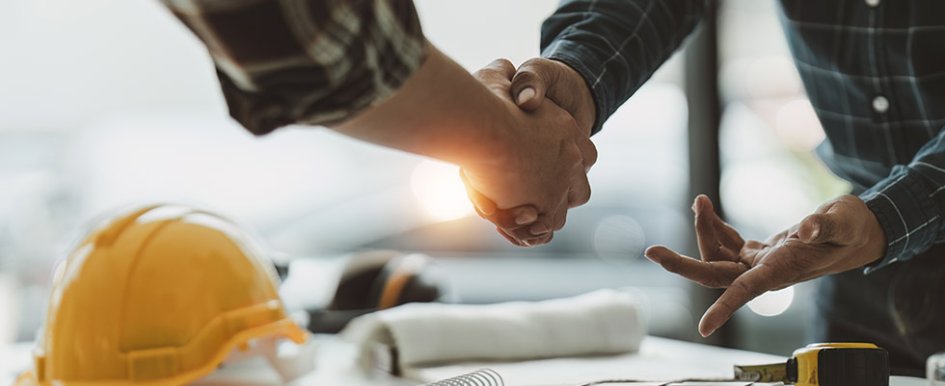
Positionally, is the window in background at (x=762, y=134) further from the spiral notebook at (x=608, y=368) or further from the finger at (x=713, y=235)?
the finger at (x=713, y=235)

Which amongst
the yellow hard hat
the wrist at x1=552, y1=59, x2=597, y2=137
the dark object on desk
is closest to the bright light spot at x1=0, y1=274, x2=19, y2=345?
the dark object on desk

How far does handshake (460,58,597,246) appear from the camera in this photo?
1.19 m

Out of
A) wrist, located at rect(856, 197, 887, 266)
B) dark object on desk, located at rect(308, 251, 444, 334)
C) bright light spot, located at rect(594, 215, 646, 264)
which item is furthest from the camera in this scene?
bright light spot, located at rect(594, 215, 646, 264)

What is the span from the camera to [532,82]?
1.26m

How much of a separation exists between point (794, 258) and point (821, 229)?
51mm

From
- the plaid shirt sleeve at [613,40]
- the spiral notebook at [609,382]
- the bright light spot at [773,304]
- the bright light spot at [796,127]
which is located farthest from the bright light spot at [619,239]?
the spiral notebook at [609,382]

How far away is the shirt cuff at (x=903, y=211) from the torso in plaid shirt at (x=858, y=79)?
0.14m

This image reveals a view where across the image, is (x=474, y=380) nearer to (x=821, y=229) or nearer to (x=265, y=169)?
(x=821, y=229)

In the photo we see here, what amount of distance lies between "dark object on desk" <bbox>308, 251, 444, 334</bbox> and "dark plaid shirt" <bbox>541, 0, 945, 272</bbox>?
0.76 metres

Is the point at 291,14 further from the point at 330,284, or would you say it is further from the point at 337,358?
the point at 330,284

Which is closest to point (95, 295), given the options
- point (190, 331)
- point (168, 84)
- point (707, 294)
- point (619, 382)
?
point (190, 331)

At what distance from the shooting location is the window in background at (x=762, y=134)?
9.97 ft

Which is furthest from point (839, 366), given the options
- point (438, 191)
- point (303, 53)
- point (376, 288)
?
point (438, 191)

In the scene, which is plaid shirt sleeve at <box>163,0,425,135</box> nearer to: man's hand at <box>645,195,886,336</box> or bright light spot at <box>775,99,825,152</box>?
man's hand at <box>645,195,886,336</box>
